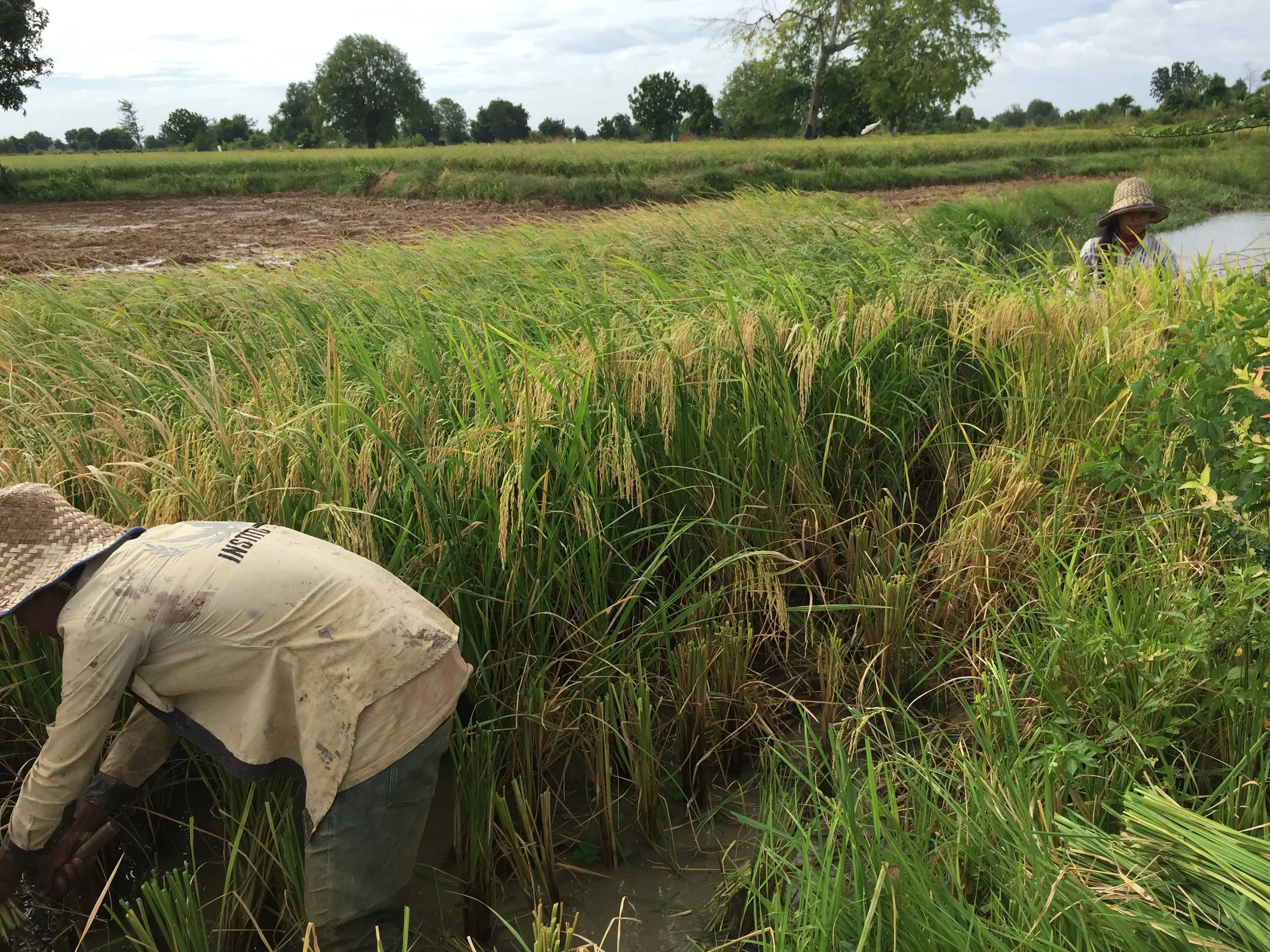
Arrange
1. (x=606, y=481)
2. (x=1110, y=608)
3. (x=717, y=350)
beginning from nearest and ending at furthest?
(x=1110, y=608) → (x=606, y=481) → (x=717, y=350)

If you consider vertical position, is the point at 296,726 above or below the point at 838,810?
above

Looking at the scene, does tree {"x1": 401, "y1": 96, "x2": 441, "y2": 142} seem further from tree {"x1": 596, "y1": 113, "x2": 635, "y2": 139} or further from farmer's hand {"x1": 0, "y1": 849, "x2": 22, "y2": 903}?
farmer's hand {"x1": 0, "y1": 849, "x2": 22, "y2": 903}

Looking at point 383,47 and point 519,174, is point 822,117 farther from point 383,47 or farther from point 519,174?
point 383,47

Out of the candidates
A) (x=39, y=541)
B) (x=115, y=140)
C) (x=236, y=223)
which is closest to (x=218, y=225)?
(x=236, y=223)

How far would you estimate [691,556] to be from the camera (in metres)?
2.72

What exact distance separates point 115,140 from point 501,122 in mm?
30250

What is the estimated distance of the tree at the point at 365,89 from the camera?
53125 millimetres

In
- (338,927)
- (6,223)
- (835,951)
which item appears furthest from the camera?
(6,223)

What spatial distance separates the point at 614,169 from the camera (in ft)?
56.6

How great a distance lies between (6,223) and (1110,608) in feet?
54.5

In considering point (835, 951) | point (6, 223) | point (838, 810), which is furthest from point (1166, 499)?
point (6, 223)

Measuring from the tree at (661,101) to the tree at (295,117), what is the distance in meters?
21.7

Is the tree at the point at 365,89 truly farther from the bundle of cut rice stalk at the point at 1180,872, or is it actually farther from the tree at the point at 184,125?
the bundle of cut rice stalk at the point at 1180,872

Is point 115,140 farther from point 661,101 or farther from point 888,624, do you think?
point 888,624
